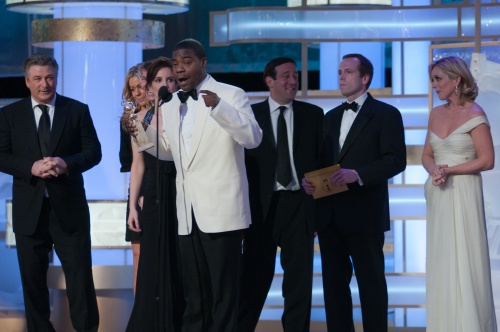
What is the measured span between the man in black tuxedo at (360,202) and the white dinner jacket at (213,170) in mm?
664

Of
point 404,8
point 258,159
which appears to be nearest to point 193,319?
point 258,159

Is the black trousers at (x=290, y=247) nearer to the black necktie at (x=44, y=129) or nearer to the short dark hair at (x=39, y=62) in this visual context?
the black necktie at (x=44, y=129)

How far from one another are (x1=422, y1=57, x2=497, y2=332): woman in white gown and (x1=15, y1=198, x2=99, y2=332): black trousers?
1.94m

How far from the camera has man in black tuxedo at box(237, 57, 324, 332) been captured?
19.4 feet

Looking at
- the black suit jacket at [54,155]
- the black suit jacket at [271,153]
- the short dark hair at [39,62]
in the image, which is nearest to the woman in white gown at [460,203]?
the black suit jacket at [271,153]

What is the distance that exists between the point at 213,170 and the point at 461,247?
1.49 meters

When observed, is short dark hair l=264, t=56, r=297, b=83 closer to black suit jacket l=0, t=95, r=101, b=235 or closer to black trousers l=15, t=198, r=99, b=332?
black suit jacket l=0, t=95, r=101, b=235

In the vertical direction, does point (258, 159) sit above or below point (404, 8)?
below

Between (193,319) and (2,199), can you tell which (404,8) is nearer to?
(193,319)

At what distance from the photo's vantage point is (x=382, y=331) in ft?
19.3

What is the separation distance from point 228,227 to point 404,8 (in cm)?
220

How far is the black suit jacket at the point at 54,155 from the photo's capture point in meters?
5.94

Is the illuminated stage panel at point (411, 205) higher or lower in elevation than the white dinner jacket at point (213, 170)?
lower

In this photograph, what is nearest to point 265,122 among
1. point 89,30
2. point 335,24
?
point 335,24
